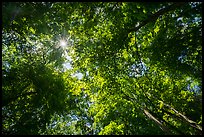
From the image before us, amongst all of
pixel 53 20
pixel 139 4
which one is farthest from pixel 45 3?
pixel 139 4

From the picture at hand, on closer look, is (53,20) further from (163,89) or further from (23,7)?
(163,89)

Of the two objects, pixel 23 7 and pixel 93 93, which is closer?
pixel 23 7

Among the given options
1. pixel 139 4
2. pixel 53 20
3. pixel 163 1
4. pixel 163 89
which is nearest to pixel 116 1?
pixel 139 4

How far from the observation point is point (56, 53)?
12.0 m

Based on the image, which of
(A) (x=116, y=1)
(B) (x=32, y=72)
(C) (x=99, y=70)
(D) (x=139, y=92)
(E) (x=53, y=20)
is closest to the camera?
(A) (x=116, y=1)

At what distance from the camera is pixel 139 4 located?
8008 mm

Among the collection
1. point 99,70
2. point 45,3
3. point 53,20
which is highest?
point 45,3

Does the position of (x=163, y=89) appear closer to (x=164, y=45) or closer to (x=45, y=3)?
(x=164, y=45)

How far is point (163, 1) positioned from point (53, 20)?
206 inches

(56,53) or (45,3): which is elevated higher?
(45,3)

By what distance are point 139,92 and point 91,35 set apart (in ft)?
23.5

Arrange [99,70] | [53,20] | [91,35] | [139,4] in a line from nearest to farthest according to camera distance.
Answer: [139,4], [53,20], [91,35], [99,70]

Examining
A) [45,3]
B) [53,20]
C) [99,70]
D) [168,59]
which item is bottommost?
[168,59]

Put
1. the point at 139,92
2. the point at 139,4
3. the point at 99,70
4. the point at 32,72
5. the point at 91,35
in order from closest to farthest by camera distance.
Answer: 1. the point at 139,4
2. the point at 32,72
3. the point at 91,35
4. the point at 99,70
5. the point at 139,92
